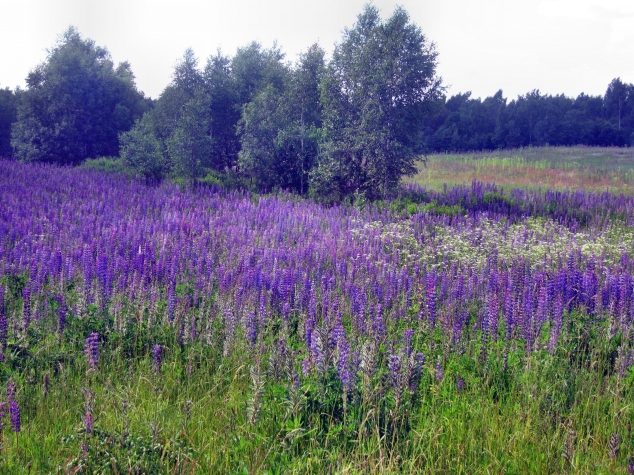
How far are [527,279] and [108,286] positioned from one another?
17.8 ft

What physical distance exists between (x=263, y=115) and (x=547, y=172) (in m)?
21.1

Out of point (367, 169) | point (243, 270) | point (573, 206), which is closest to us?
point (243, 270)

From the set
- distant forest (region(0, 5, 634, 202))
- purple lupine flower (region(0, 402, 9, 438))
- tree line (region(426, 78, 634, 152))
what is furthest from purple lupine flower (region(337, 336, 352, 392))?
tree line (region(426, 78, 634, 152))

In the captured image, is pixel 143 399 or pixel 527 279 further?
pixel 527 279

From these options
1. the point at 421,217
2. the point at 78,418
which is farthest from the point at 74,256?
the point at 421,217

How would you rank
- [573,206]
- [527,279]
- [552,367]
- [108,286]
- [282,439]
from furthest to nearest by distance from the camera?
[573,206] < [527,279] < [108,286] < [552,367] < [282,439]

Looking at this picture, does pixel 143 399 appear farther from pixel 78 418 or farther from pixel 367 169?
pixel 367 169

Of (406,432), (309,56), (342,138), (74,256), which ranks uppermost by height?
(309,56)

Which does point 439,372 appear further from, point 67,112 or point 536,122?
A: point 536,122

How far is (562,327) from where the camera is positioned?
5.57 metres

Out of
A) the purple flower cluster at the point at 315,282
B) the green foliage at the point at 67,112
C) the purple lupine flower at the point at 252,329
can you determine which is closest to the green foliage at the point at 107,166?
the green foliage at the point at 67,112

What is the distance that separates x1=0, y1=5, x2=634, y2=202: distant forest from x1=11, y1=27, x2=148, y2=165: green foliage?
7 cm

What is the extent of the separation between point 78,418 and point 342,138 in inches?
709

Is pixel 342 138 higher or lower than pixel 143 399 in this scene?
higher
